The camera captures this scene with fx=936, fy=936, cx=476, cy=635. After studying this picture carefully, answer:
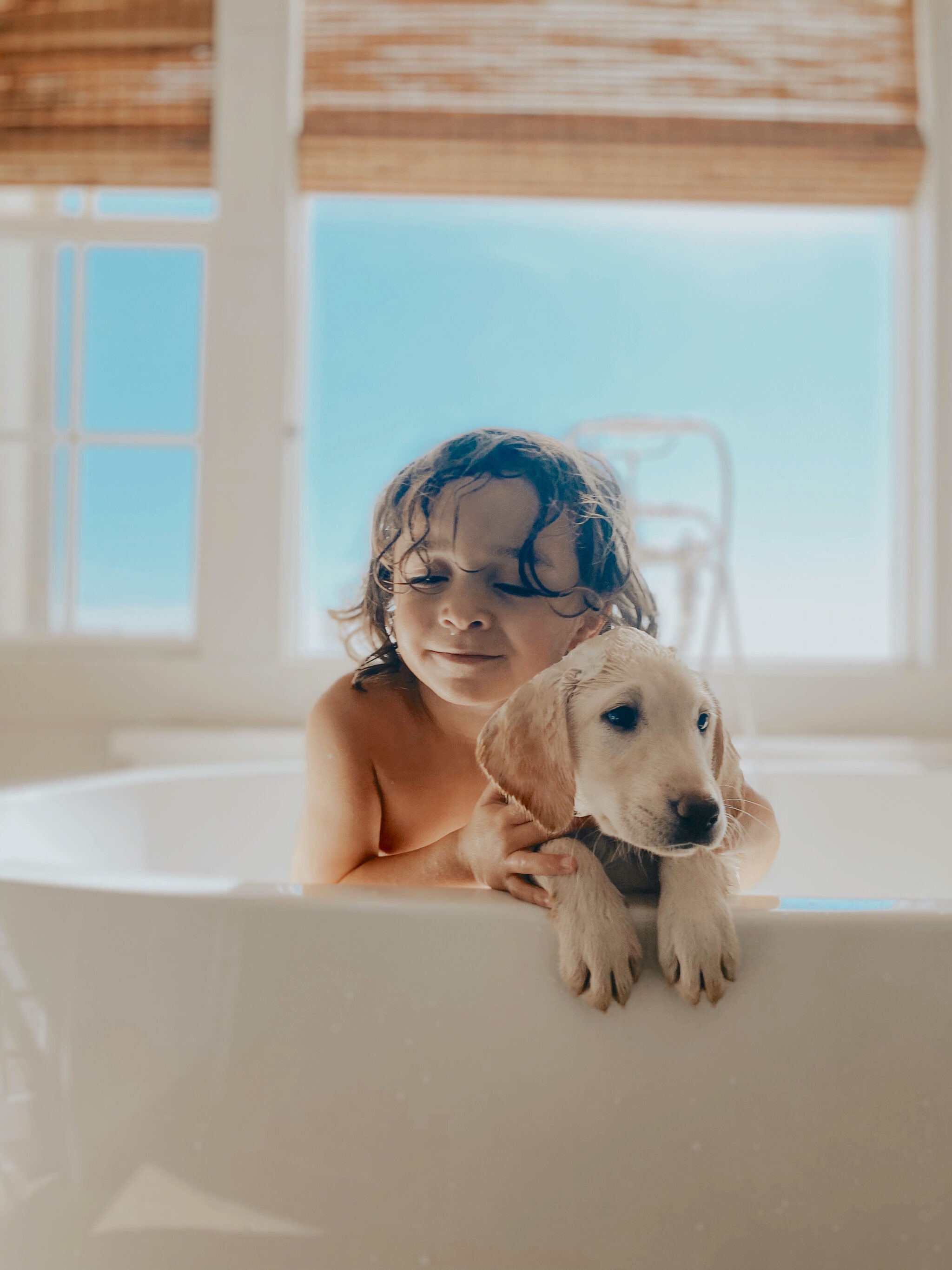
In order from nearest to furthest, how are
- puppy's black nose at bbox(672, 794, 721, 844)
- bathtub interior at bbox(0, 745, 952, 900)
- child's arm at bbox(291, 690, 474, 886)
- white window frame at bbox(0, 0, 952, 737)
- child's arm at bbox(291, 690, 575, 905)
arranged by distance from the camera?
puppy's black nose at bbox(672, 794, 721, 844) → child's arm at bbox(291, 690, 575, 905) → child's arm at bbox(291, 690, 474, 886) → bathtub interior at bbox(0, 745, 952, 900) → white window frame at bbox(0, 0, 952, 737)

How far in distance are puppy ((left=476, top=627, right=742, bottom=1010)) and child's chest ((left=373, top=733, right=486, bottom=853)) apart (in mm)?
240

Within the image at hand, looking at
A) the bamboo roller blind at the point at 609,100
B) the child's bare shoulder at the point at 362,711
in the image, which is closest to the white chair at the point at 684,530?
the bamboo roller blind at the point at 609,100

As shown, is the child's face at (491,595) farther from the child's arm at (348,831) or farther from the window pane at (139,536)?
the window pane at (139,536)

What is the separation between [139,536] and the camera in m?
1.87

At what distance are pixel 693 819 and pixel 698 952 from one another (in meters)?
0.07

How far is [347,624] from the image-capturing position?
819mm

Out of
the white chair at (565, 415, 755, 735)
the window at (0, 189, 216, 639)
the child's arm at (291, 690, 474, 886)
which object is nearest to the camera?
the child's arm at (291, 690, 474, 886)

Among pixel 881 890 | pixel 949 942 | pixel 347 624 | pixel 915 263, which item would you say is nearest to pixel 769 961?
pixel 949 942

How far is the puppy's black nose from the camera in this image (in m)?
0.45

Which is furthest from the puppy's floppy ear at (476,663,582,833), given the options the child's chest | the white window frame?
the white window frame

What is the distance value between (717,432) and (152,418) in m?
1.08

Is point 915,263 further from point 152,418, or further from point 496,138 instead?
point 152,418

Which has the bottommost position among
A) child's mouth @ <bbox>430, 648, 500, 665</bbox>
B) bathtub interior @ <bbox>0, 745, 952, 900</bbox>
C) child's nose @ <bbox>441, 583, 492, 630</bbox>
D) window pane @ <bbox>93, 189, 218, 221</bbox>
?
bathtub interior @ <bbox>0, 745, 952, 900</bbox>

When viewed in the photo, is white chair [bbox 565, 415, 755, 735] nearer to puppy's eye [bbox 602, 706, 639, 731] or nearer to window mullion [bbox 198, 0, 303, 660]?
window mullion [bbox 198, 0, 303, 660]
